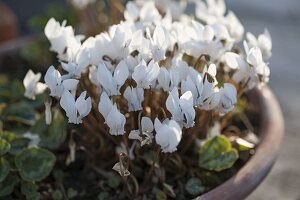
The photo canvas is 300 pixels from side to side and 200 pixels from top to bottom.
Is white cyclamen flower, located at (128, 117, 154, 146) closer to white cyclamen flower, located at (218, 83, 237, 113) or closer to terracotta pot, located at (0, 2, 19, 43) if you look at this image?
white cyclamen flower, located at (218, 83, 237, 113)

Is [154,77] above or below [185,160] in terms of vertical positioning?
above

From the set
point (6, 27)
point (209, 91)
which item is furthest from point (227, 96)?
point (6, 27)

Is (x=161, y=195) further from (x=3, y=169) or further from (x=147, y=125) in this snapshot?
(x=3, y=169)

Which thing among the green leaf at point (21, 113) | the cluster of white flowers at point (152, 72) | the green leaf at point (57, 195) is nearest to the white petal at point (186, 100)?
the cluster of white flowers at point (152, 72)

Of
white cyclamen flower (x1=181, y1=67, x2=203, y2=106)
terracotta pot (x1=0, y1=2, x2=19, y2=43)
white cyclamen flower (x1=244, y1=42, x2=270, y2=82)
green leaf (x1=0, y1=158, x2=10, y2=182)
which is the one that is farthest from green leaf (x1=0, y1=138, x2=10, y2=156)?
terracotta pot (x1=0, y1=2, x2=19, y2=43)

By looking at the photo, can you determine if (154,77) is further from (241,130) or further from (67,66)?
(241,130)

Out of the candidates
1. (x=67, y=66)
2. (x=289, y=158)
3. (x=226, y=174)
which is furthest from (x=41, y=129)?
(x=289, y=158)
